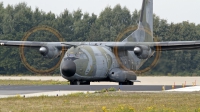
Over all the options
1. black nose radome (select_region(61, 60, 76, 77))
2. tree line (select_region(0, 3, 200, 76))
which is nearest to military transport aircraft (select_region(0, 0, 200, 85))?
black nose radome (select_region(61, 60, 76, 77))

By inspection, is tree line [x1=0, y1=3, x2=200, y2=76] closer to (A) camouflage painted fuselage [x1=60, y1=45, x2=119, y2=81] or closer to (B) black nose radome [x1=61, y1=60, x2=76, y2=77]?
(A) camouflage painted fuselage [x1=60, y1=45, x2=119, y2=81]

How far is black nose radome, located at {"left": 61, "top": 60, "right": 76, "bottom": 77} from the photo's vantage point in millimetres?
37312

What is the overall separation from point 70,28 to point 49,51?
1316 inches

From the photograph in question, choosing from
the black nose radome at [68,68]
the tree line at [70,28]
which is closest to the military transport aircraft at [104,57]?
the black nose radome at [68,68]

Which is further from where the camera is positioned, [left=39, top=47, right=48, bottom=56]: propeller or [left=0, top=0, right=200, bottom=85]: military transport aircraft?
[left=39, top=47, right=48, bottom=56]: propeller

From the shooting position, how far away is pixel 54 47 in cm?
4353

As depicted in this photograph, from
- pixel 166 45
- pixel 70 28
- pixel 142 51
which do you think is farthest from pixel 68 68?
pixel 70 28

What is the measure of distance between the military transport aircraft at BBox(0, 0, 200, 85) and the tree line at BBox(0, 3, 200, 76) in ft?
57.0

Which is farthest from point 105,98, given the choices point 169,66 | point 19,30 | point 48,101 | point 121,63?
point 19,30

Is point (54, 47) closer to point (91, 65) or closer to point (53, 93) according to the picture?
point (91, 65)

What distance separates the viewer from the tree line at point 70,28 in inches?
2532

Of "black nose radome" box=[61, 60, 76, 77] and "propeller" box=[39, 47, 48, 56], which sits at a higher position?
"propeller" box=[39, 47, 48, 56]

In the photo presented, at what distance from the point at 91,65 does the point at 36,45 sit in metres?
6.92

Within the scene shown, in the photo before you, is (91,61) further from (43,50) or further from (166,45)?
(166,45)
